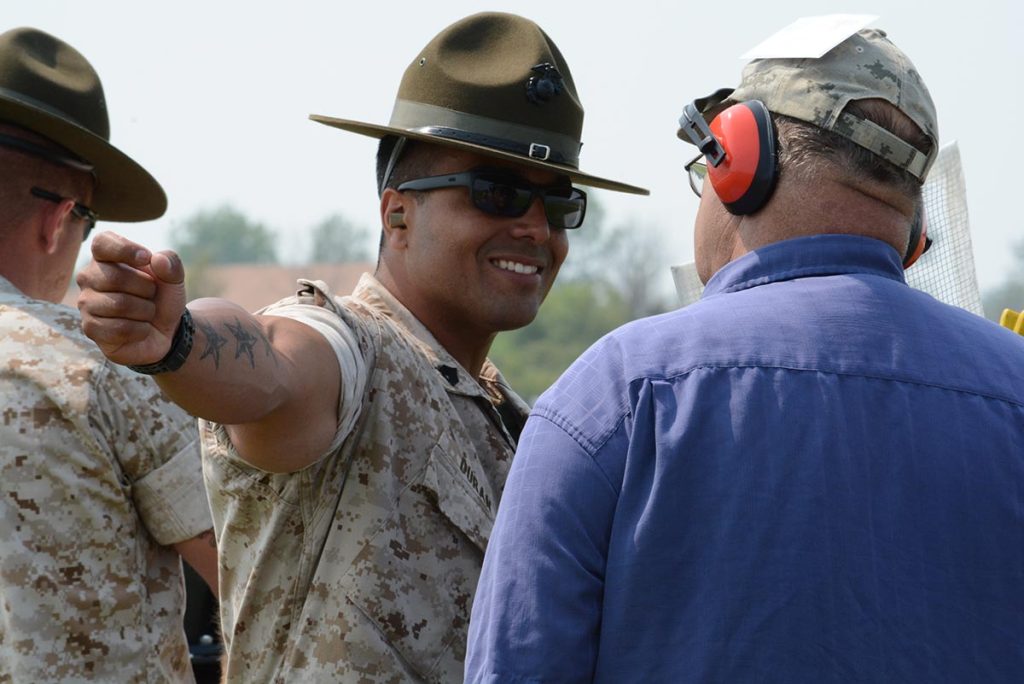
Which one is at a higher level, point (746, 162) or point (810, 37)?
point (810, 37)

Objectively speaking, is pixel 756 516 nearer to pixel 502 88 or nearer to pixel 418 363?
pixel 418 363

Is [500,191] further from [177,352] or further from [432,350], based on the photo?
[177,352]

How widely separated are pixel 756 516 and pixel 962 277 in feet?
4.57

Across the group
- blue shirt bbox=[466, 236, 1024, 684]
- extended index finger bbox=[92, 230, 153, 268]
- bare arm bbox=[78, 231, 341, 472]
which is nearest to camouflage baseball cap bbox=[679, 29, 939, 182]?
blue shirt bbox=[466, 236, 1024, 684]

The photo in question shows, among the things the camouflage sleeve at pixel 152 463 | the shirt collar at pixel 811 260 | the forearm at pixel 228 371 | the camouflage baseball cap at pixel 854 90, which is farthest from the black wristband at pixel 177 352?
the camouflage sleeve at pixel 152 463

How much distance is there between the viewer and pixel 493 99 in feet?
10.5

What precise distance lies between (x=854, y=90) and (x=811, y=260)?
28 cm

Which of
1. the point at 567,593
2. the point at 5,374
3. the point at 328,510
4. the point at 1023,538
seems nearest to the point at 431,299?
the point at 328,510

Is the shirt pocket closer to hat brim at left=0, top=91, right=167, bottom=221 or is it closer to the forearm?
the forearm

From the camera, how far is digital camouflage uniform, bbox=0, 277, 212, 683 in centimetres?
312

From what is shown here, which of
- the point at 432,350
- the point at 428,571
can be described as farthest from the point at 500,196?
the point at 428,571

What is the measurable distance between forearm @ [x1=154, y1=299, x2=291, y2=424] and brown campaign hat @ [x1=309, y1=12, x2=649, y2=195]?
3.31ft

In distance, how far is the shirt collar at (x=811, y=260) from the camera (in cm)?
205

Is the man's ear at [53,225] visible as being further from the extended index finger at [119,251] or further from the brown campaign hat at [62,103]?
the extended index finger at [119,251]
